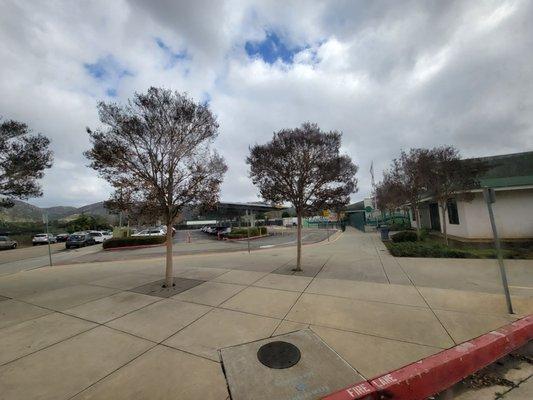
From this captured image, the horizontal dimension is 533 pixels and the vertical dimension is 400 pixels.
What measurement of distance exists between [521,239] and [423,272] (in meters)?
10.7

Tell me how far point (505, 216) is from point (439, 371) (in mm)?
16637

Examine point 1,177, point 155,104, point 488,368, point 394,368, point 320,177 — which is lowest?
point 488,368

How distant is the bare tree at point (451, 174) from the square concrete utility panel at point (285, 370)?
44.4ft

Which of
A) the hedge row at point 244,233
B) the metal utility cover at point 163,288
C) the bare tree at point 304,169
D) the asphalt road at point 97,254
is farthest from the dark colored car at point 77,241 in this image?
the bare tree at point 304,169

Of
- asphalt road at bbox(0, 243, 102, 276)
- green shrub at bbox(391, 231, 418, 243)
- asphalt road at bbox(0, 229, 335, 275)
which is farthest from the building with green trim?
asphalt road at bbox(0, 243, 102, 276)

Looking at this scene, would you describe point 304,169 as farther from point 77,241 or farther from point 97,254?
point 77,241

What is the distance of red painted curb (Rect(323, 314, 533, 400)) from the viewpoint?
308 centimetres

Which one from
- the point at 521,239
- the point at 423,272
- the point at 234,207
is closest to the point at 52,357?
the point at 423,272

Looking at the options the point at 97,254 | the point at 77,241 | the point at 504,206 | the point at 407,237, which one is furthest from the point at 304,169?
the point at 77,241

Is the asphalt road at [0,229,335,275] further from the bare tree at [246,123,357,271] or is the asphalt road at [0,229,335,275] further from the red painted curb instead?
the red painted curb

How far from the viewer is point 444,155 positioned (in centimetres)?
1454

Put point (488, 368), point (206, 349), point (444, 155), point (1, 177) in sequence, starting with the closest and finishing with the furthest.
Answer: point (488, 368) → point (206, 349) → point (1, 177) → point (444, 155)

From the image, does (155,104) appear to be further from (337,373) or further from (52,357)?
(337,373)

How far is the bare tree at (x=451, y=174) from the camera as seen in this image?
13.9m
